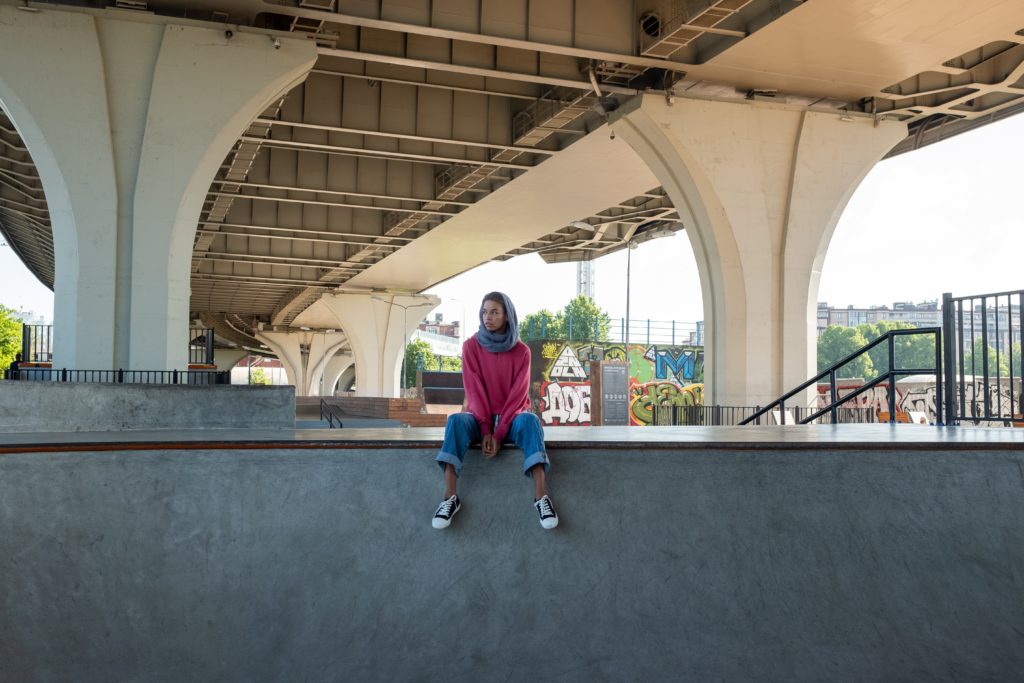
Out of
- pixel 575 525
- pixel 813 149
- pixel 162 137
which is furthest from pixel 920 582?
pixel 813 149

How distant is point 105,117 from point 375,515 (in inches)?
570

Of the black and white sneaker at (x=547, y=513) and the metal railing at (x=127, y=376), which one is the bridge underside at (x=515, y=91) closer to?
the metal railing at (x=127, y=376)

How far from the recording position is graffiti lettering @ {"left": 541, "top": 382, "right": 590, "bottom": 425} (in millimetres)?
52781

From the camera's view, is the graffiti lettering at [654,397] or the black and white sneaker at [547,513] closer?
the black and white sneaker at [547,513]

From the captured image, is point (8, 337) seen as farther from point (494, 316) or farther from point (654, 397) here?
point (494, 316)

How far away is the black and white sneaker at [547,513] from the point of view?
568 cm

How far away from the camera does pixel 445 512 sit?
5648 millimetres

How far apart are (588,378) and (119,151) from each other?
39853mm

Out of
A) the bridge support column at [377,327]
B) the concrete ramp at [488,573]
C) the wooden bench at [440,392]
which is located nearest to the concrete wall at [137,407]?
the concrete ramp at [488,573]

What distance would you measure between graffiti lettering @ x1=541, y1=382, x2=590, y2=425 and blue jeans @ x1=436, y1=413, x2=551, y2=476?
45877 millimetres

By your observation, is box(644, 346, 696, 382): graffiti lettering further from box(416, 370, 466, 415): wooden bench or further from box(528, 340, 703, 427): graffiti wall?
box(416, 370, 466, 415): wooden bench

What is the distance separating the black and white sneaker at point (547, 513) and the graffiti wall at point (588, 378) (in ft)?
148

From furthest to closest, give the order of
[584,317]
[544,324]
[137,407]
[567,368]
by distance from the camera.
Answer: [544,324], [584,317], [567,368], [137,407]

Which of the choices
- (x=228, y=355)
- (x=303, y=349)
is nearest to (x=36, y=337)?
(x=303, y=349)
